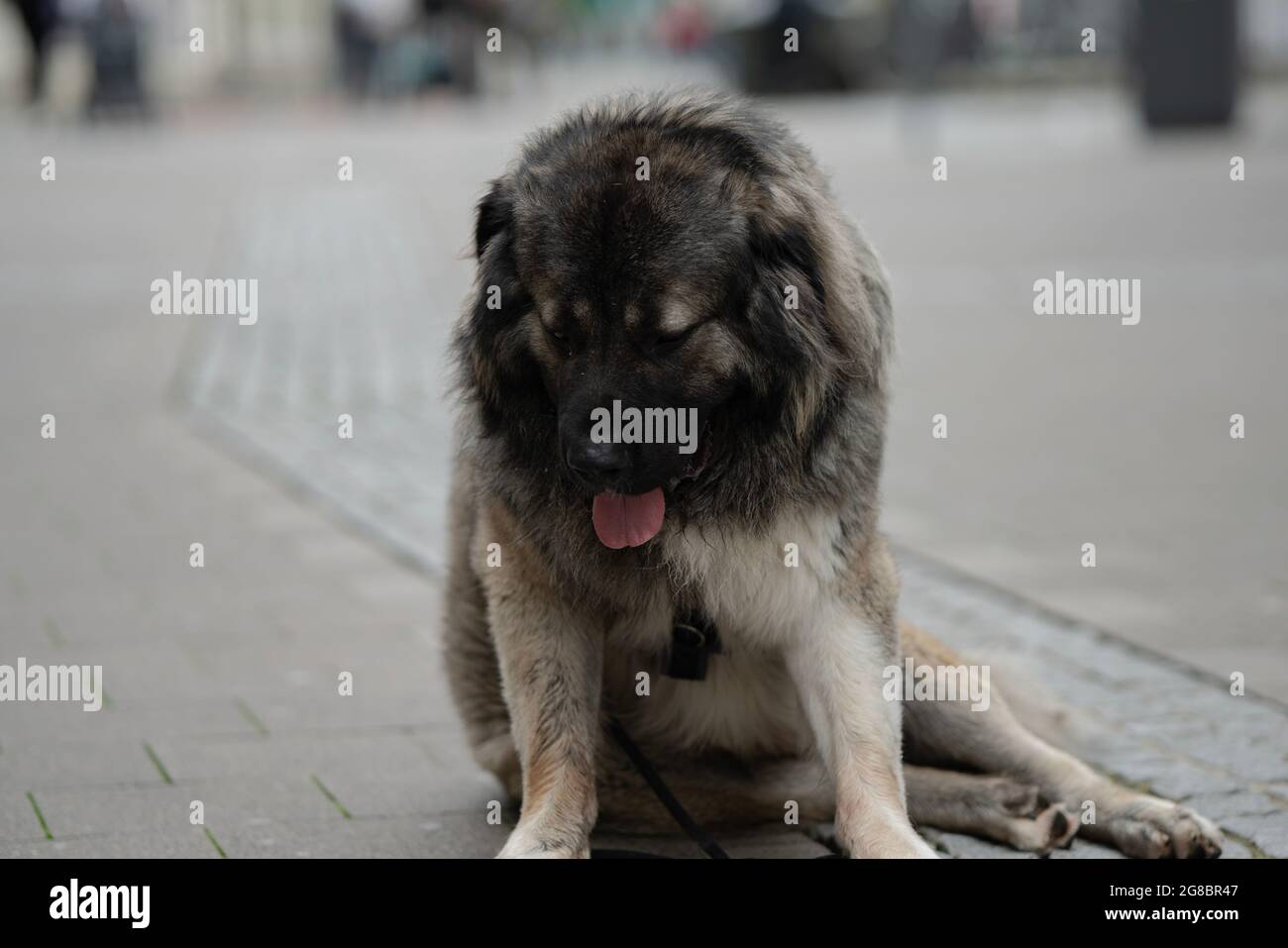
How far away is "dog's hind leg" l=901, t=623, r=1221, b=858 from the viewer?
450 cm

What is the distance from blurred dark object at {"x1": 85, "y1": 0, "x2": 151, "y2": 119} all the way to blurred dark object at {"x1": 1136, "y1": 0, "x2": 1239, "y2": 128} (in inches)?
634

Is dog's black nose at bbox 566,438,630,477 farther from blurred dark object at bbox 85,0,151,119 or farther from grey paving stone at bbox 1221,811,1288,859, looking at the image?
blurred dark object at bbox 85,0,151,119

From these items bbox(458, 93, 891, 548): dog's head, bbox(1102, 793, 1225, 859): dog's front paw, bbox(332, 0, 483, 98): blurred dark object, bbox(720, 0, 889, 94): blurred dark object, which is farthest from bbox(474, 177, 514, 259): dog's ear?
bbox(332, 0, 483, 98): blurred dark object

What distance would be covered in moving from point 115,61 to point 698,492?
28797 mm

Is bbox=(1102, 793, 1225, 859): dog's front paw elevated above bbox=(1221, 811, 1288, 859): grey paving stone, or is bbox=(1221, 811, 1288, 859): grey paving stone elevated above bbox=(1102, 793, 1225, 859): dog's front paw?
bbox=(1102, 793, 1225, 859): dog's front paw

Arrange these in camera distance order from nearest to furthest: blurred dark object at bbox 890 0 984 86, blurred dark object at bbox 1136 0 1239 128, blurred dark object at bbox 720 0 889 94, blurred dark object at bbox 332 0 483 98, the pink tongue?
the pink tongue → blurred dark object at bbox 1136 0 1239 128 → blurred dark object at bbox 890 0 984 86 → blurred dark object at bbox 720 0 889 94 → blurred dark object at bbox 332 0 483 98

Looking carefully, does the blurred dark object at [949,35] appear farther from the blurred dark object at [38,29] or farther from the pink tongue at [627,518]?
the pink tongue at [627,518]

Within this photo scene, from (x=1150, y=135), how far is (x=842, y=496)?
20597 mm

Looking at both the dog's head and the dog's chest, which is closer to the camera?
the dog's head

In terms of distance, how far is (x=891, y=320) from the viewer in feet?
14.9

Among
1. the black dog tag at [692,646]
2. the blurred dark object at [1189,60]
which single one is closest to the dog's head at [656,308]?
the black dog tag at [692,646]

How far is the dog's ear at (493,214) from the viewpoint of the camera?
4219 millimetres

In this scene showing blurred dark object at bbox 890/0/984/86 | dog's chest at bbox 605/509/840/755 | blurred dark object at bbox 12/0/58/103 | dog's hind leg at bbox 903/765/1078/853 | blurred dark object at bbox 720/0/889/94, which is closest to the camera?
dog's chest at bbox 605/509/840/755
